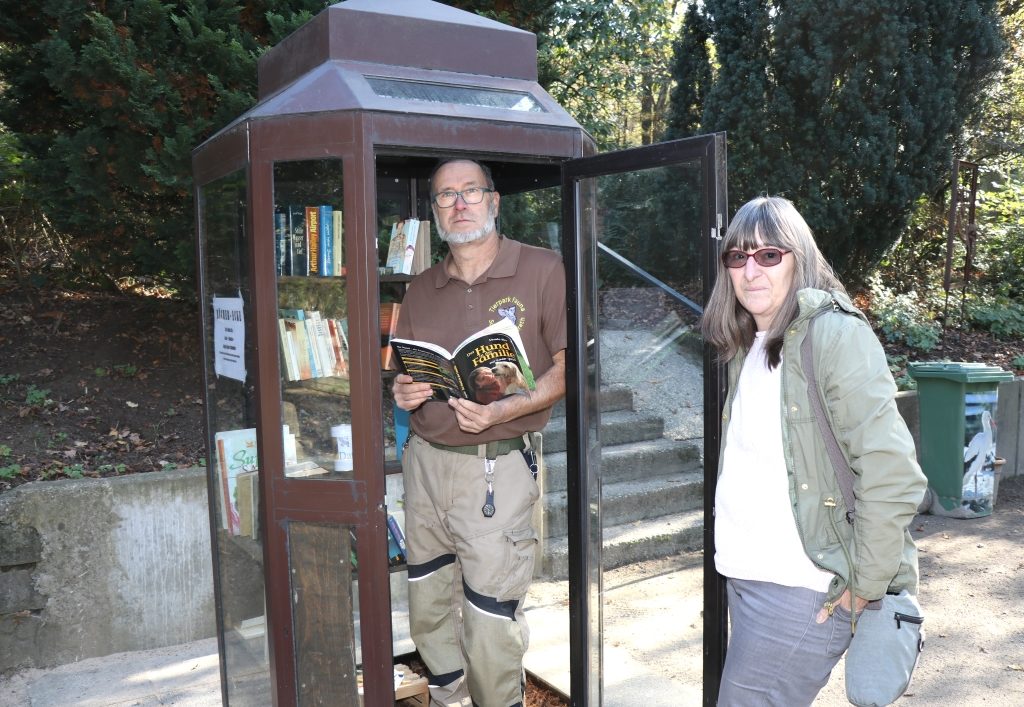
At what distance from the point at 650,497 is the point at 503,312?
1.08m

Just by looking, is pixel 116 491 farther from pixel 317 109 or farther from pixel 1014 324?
pixel 1014 324

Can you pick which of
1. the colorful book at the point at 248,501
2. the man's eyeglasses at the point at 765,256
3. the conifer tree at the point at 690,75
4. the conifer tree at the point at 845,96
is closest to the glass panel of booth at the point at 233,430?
the colorful book at the point at 248,501

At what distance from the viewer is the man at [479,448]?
2785 mm

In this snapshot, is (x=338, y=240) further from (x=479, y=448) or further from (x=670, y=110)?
(x=670, y=110)

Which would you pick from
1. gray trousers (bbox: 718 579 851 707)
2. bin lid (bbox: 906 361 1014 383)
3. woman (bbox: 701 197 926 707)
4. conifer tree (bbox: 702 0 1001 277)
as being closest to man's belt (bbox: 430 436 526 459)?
woman (bbox: 701 197 926 707)

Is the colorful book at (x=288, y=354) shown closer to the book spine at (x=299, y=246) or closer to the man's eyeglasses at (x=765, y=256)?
the book spine at (x=299, y=246)

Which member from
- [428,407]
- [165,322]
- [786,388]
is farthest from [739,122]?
[786,388]

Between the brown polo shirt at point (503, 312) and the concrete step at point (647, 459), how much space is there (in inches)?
13.2

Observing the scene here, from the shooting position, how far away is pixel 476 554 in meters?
2.77

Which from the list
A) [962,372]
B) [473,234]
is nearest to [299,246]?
[473,234]

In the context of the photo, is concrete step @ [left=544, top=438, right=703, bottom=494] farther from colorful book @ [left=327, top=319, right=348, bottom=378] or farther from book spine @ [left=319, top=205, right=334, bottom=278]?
book spine @ [left=319, top=205, right=334, bottom=278]

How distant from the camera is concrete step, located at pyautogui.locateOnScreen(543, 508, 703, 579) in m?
2.76

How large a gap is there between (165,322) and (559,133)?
4.15 m

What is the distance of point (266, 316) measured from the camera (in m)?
2.55
